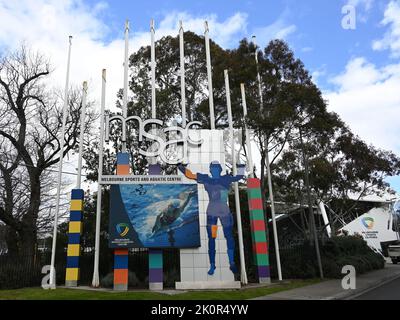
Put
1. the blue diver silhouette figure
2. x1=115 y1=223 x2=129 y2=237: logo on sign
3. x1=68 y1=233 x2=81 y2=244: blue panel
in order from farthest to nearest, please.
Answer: the blue diver silhouette figure, x1=68 y1=233 x2=81 y2=244: blue panel, x1=115 y1=223 x2=129 y2=237: logo on sign

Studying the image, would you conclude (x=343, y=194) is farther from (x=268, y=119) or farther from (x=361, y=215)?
Answer: (x=361, y=215)

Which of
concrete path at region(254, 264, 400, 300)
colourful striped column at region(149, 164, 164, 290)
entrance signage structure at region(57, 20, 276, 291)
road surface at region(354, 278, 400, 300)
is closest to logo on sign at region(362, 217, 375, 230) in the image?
concrete path at region(254, 264, 400, 300)

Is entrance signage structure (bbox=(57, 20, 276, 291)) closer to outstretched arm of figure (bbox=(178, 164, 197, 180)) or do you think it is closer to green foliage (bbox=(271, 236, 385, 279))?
outstretched arm of figure (bbox=(178, 164, 197, 180))

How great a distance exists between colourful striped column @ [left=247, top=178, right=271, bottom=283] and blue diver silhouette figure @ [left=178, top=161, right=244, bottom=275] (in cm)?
127

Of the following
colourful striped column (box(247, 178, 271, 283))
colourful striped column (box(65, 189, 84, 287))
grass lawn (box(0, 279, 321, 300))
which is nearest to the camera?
grass lawn (box(0, 279, 321, 300))

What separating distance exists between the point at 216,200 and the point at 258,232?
104 inches

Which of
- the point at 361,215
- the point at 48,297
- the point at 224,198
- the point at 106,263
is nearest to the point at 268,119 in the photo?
the point at 224,198

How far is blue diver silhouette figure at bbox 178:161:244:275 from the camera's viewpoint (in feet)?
54.2

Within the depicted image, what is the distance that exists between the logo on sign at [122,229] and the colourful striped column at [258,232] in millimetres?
Answer: 5930

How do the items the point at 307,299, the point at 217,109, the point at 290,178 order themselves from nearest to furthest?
1. the point at 307,299
2. the point at 217,109
3. the point at 290,178

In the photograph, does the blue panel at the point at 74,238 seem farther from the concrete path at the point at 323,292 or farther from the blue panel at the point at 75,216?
the concrete path at the point at 323,292

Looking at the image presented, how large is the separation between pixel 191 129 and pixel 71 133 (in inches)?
319

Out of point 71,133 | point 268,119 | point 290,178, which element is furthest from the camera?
point 290,178
